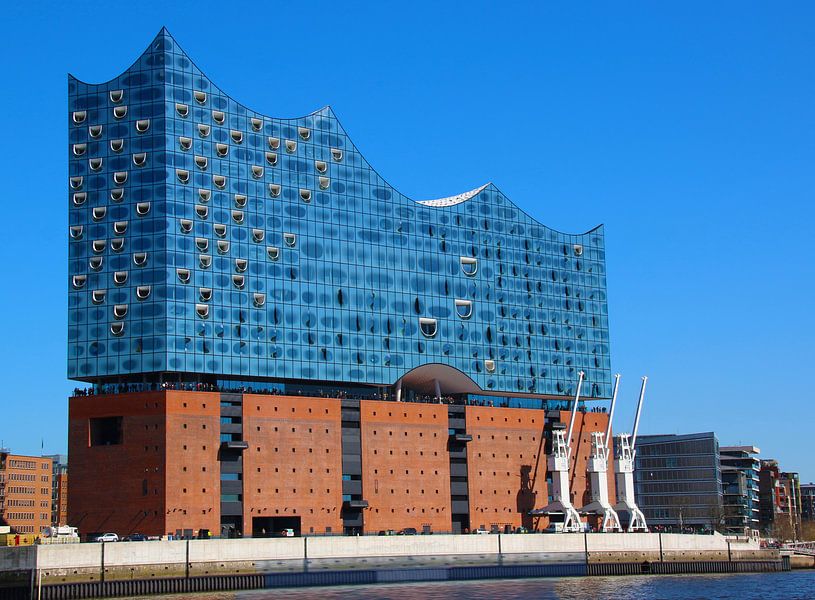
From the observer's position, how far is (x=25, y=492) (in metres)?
168

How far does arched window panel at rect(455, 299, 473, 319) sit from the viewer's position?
414 feet

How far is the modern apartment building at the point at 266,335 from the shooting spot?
338 ft

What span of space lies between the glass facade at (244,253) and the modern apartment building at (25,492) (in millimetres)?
65932

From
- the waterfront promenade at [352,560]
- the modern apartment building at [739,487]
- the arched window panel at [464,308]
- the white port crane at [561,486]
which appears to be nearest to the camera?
the waterfront promenade at [352,560]

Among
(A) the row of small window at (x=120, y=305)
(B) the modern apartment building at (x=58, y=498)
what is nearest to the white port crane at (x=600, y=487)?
(A) the row of small window at (x=120, y=305)

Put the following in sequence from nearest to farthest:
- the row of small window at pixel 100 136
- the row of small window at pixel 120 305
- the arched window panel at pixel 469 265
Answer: the row of small window at pixel 120 305 < the row of small window at pixel 100 136 < the arched window panel at pixel 469 265

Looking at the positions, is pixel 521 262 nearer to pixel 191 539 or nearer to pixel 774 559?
pixel 774 559

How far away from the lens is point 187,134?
357ft

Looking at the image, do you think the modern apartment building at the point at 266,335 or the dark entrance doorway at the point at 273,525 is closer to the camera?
the modern apartment building at the point at 266,335

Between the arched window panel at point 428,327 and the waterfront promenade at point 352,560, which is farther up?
the arched window panel at point 428,327

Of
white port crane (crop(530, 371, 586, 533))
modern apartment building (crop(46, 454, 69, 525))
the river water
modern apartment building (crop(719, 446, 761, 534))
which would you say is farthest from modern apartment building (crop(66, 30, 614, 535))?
modern apartment building (crop(46, 454, 69, 525))

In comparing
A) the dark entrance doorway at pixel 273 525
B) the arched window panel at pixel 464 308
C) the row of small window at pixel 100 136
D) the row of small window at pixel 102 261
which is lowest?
the dark entrance doorway at pixel 273 525

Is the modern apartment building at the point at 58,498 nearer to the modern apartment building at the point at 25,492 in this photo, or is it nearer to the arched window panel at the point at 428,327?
the modern apartment building at the point at 25,492

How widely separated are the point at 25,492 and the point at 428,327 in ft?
256
